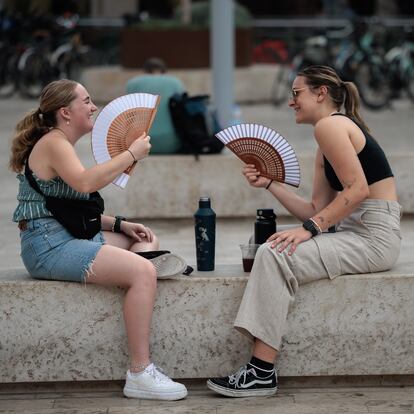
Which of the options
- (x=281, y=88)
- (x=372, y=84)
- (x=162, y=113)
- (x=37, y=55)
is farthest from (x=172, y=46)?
(x=162, y=113)

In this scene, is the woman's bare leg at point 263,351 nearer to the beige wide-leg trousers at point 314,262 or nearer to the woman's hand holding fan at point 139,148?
the beige wide-leg trousers at point 314,262

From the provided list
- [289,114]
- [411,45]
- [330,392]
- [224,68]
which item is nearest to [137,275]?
[330,392]

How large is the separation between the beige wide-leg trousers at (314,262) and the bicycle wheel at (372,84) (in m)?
10.8

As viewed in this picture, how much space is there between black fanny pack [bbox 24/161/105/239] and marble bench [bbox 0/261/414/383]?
8.8 inches

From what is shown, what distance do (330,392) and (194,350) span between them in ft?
1.92

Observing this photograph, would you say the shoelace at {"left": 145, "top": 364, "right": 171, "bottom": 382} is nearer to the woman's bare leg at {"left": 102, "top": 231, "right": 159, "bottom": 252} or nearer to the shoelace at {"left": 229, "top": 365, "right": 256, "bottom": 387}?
the shoelace at {"left": 229, "top": 365, "right": 256, "bottom": 387}

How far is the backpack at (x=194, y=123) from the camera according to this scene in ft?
25.2

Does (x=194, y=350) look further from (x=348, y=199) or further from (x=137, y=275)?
(x=348, y=199)

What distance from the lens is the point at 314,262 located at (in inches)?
187

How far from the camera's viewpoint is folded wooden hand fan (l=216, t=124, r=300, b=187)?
491 centimetres

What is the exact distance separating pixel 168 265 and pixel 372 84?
11.1 metres

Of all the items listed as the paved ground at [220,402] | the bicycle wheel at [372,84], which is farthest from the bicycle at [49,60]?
the paved ground at [220,402]

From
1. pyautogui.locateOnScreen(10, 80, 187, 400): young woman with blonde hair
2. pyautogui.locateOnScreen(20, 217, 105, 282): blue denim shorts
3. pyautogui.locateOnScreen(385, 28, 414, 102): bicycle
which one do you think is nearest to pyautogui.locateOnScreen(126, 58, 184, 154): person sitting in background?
pyautogui.locateOnScreen(10, 80, 187, 400): young woman with blonde hair

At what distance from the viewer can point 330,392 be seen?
487 cm
